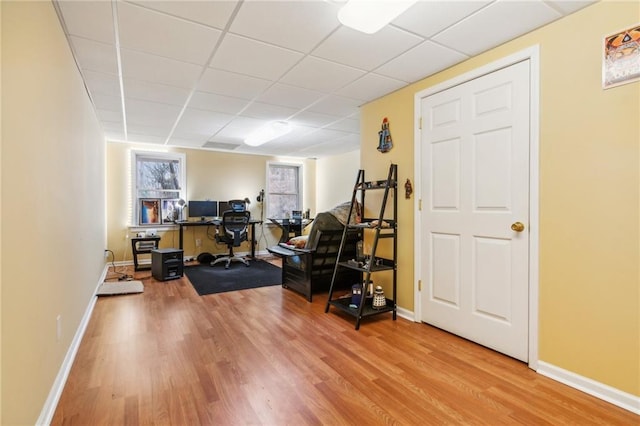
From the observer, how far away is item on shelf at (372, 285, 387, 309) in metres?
3.05

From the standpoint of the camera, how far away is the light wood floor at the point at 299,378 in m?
1.65

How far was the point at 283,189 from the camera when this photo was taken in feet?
24.2

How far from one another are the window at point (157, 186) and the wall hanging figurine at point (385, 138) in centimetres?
437

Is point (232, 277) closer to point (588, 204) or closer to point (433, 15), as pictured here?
point (433, 15)

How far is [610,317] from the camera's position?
1781mm

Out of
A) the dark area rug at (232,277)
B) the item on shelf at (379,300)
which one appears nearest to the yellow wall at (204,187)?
the dark area rug at (232,277)

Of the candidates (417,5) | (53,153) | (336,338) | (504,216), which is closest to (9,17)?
(53,153)

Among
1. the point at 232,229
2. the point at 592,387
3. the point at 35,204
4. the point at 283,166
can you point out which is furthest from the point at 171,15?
the point at 283,166

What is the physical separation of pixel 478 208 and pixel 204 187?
5319 mm

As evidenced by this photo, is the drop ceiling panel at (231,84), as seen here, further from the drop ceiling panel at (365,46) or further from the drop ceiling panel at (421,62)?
the drop ceiling panel at (421,62)

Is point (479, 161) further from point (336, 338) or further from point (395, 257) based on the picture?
point (336, 338)

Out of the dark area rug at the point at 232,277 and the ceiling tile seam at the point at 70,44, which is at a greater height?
the ceiling tile seam at the point at 70,44

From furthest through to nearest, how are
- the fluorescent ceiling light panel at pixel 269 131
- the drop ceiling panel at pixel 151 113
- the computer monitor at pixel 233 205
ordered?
the computer monitor at pixel 233 205 → the fluorescent ceiling light panel at pixel 269 131 → the drop ceiling panel at pixel 151 113

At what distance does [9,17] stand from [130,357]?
2111mm
